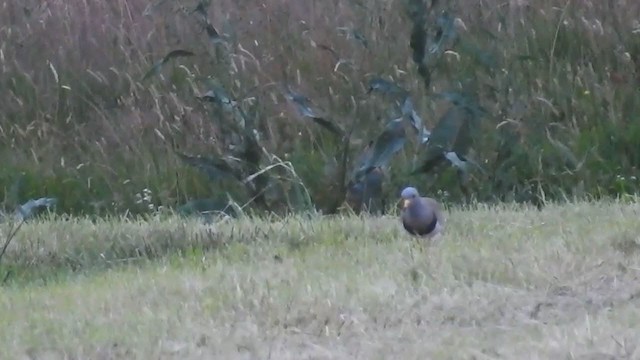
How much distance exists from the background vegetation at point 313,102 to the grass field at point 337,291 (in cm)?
135

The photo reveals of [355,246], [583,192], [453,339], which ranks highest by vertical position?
[453,339]

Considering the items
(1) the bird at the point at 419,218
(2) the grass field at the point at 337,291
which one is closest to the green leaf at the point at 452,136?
(2) the grass field at the point at 337,291

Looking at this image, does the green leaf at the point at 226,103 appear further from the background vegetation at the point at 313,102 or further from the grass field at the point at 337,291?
the grass field at the point at 337,291

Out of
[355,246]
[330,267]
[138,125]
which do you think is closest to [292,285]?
[330,267]

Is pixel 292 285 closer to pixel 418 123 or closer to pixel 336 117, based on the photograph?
pixel 418 123

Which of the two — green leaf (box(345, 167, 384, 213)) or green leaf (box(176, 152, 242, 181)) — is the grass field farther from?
green leaf (box(176, 152, 242, 181))

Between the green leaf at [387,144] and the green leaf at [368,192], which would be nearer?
the green leaf at [387,144]

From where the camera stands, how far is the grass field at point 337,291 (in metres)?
4.84

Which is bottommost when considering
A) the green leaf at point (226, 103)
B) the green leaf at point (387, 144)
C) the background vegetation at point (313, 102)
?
the background vegetation at point (313, 102)

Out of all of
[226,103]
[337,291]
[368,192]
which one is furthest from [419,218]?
[226,103]

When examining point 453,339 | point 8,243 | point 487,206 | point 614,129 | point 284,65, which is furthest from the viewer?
point 284,65

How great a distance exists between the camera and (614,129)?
10055 millimetres

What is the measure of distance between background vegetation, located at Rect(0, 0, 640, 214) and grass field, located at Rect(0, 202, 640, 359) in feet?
4.44

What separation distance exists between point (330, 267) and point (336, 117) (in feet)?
15.4
